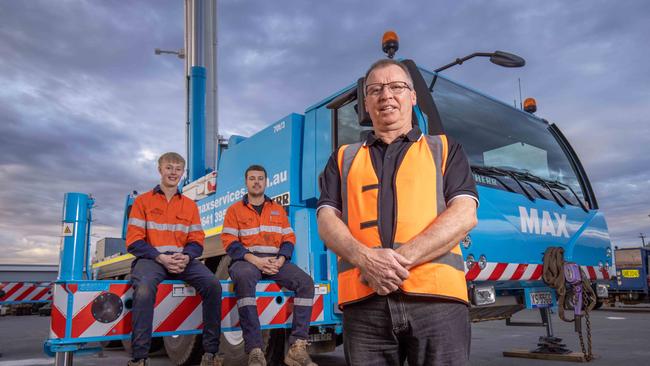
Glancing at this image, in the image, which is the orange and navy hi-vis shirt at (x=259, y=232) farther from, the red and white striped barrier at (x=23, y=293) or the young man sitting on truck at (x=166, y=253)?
the red and white striped barrier at (x=23, y=293)

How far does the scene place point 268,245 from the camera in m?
4.34

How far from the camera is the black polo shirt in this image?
1705mm

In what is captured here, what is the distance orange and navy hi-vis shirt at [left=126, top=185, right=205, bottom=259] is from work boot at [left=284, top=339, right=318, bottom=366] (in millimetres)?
1012

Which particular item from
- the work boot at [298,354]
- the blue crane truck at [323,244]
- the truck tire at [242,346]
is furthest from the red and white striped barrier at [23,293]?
the work boot at [298,354]

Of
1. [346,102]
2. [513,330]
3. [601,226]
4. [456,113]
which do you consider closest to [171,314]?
[346,102]

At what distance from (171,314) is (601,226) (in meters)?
4.27

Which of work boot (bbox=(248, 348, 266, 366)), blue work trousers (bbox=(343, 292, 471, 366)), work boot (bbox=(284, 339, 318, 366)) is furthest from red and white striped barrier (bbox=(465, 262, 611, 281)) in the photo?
blue work trousers (bbox=(343, 292, 471, 366))

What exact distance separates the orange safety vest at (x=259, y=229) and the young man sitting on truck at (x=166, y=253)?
0.37m

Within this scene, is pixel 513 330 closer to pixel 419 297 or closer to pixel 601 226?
pixel 601 226

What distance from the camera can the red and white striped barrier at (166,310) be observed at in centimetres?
324

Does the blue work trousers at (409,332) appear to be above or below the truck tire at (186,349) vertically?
above

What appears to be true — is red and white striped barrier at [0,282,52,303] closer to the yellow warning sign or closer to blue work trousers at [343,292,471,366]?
the yellow warning sign

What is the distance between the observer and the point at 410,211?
5.52ft

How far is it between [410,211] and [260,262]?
Answer: 8.58 feet
